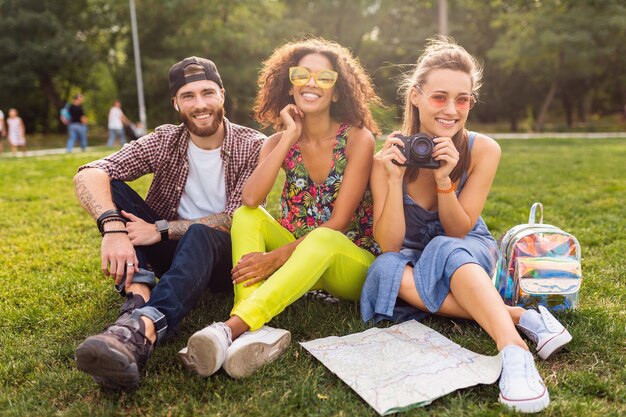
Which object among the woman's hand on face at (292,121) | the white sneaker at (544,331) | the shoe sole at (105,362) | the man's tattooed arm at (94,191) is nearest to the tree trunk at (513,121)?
the woman's hand on face at (292,121)

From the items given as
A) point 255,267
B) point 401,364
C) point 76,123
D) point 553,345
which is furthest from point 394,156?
point 76,123

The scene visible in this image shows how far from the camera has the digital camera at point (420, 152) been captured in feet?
9.11

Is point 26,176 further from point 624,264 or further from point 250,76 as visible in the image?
point 250,76

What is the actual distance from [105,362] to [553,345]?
1857 mm

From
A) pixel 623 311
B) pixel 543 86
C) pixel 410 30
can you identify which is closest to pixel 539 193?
pixel 623 311

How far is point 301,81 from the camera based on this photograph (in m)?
3.13

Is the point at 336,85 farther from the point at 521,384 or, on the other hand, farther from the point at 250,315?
the point at 521,384

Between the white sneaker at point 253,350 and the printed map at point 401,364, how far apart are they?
0.15 meters

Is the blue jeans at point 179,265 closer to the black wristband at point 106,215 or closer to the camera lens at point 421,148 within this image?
the black wristband at point 106,215

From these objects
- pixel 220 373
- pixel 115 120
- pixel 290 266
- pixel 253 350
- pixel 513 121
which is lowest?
pixel 513 121

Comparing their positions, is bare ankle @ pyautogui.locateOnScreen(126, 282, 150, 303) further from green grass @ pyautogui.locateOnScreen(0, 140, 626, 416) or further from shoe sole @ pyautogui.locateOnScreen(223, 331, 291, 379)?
shoe sole @ pyautogui.locateOnScreen(223, 331, 291, 379)

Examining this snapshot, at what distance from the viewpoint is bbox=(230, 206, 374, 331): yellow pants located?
2572 mm

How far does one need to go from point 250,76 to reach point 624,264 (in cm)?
2556

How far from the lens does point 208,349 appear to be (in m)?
2.29
